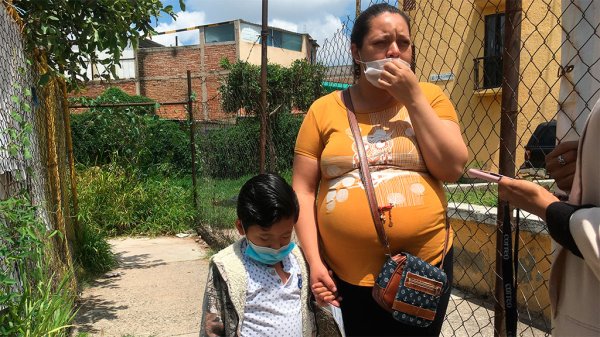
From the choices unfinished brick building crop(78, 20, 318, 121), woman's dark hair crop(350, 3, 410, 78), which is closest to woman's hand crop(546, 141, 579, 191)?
woman's dark hair crop(350, 3, 410, 78)

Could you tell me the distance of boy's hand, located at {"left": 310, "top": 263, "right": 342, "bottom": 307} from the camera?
5.47 ft

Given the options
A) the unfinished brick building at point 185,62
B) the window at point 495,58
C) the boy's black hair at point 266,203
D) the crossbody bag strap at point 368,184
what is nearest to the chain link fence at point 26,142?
the boy's black hair at point 266,203

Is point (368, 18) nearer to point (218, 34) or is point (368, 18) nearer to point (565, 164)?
point (565, 164)

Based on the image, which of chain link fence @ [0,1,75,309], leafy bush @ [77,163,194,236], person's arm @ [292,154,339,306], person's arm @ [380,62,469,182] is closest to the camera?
person's arm @ [380,62,469,182]

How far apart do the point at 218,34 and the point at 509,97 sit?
25385mm

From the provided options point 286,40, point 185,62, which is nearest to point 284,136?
point 185,62

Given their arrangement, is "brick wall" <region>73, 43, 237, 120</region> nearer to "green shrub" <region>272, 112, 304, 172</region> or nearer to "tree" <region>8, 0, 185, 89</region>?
"green shrub" <region>272, 112, 304, 172</region>

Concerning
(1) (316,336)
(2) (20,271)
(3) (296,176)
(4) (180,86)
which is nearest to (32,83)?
(2) (20,271)

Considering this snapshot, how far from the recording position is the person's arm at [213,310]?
1594 millimetres

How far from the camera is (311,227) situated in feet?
5.76

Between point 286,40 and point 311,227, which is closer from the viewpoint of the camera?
point 311,227

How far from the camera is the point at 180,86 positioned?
25359 mm

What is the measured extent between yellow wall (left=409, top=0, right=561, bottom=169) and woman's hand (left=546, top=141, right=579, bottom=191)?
37.4 inches

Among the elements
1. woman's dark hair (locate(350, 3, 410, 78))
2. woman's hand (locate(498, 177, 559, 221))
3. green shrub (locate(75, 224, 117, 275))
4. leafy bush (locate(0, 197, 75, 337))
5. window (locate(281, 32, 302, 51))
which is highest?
window (locate(281, 32, 302, 51))
